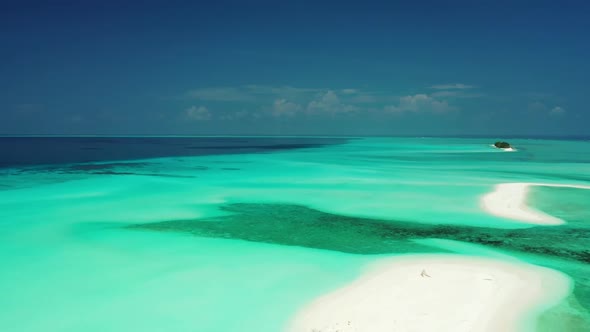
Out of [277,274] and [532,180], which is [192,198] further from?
[532,180]

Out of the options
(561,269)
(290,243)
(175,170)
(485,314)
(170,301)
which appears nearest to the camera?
(485,314)

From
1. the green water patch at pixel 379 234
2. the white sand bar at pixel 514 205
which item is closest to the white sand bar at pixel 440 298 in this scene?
the green water patch at pixel 379 234

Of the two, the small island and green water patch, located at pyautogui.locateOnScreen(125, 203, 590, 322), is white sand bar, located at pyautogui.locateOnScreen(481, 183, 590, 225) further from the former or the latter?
the small island

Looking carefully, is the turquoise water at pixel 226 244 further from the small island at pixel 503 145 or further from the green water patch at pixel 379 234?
the small island at pixel 503 145

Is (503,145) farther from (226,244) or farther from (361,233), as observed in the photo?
(226,244)

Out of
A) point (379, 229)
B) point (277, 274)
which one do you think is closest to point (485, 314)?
point (277, 274)

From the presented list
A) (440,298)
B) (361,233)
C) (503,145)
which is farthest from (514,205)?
(503,145)

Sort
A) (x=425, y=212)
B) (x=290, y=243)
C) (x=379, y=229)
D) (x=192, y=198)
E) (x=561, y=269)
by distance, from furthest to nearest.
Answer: (x=192, y=198)
(x=425, y=212)
(x=379, y=229)
(x=290, y=243)
(x=561, y=269)
